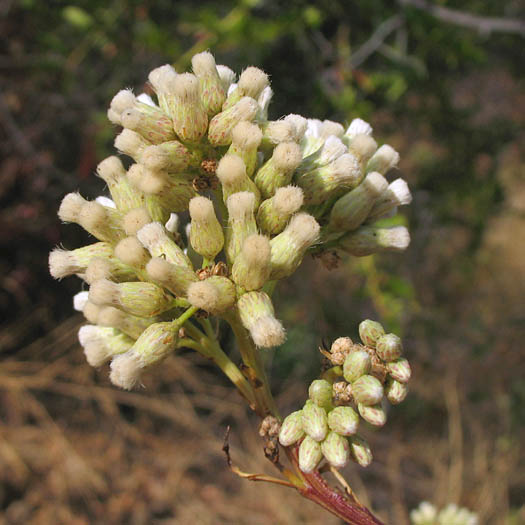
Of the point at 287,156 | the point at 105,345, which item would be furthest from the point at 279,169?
the point at 105,345

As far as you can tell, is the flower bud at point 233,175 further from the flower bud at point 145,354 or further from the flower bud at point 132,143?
the flower bud at point 145,354

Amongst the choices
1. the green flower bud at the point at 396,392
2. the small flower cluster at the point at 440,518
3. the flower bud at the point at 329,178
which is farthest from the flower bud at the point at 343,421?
the small flower cluster at the point at 440,518

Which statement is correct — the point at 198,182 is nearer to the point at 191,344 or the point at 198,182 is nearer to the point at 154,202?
the point at 154,202

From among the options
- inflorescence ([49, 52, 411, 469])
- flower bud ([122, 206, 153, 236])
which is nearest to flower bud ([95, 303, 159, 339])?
inflorescence ([49, 52, 411, 469])

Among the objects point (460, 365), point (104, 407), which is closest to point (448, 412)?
point (460, 365)

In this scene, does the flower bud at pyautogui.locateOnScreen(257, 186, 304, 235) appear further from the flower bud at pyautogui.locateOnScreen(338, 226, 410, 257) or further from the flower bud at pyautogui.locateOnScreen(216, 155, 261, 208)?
the flower bud at pyautogui.locateOnScreen(338, 226, 410, 257)

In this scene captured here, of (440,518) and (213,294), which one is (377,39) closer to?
(213,294)
